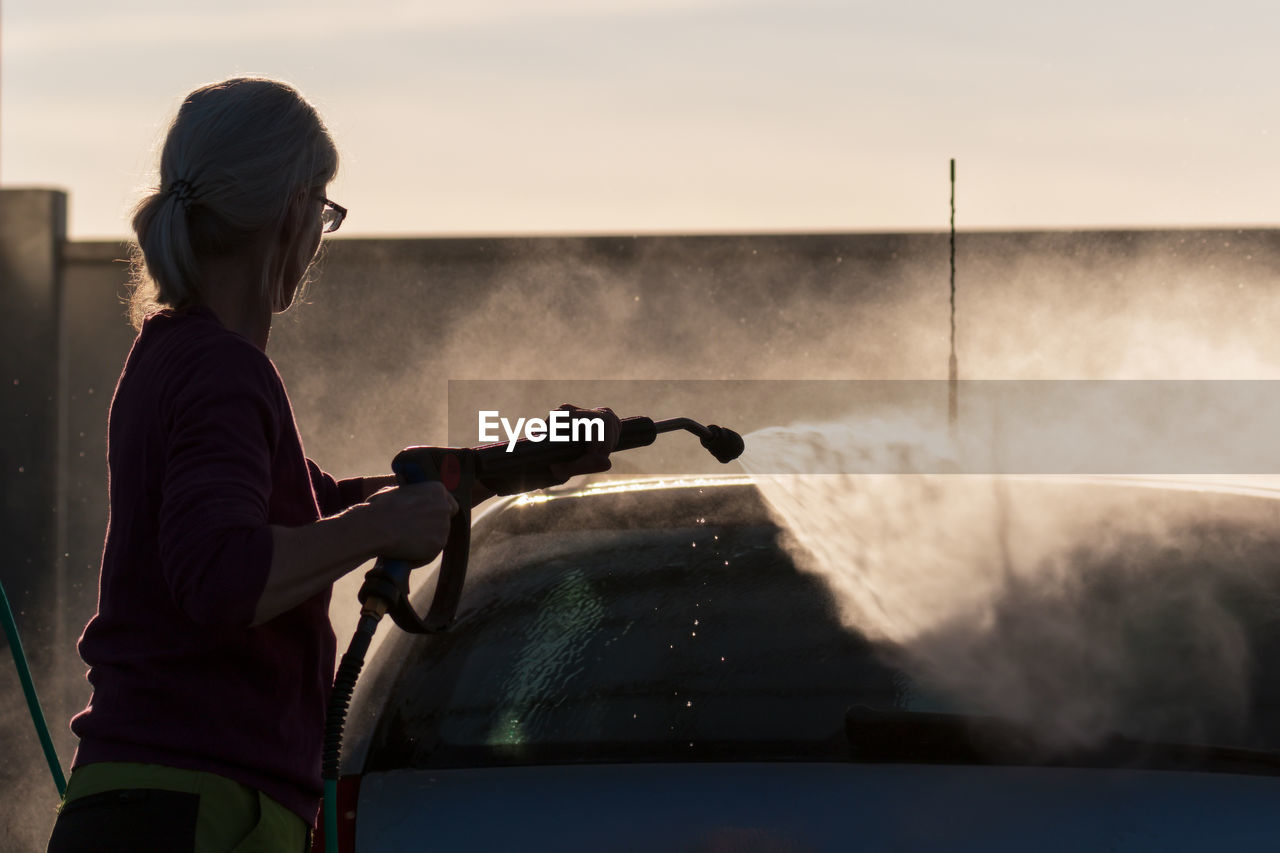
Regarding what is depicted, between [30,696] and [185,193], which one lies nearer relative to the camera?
[185,193]

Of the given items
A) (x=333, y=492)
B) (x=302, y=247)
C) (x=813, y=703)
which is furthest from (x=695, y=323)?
(x=302, y=247)

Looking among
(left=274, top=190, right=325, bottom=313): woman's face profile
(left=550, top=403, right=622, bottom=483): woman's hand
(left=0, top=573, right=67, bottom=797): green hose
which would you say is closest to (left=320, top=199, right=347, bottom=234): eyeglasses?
(left=274, top=190, right=325, bottom=313): woman's face profile

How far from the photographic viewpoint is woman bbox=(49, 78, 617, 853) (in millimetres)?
1577

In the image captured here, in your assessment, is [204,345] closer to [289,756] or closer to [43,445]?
[289,756]

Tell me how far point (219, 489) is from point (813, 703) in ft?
2.87

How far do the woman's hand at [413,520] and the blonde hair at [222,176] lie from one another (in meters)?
0.34

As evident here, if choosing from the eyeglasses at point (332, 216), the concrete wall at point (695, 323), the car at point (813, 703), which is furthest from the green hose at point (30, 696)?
the concrete wall at point (695, 323)

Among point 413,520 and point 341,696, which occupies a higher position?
point 413,520

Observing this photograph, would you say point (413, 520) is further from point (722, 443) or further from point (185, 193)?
point (722, 443)

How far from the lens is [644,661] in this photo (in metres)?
2.11

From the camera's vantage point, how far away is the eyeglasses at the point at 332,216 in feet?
6.32

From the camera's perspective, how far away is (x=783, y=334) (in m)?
6.87

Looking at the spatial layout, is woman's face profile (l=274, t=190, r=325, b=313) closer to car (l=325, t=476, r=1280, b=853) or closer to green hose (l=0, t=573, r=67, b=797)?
car (l=325, t=476, r=1280, b=853)

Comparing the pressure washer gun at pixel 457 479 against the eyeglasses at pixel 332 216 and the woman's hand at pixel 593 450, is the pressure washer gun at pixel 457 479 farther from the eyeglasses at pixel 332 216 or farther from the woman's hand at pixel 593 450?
the eyeglasses at pixel 332 216
